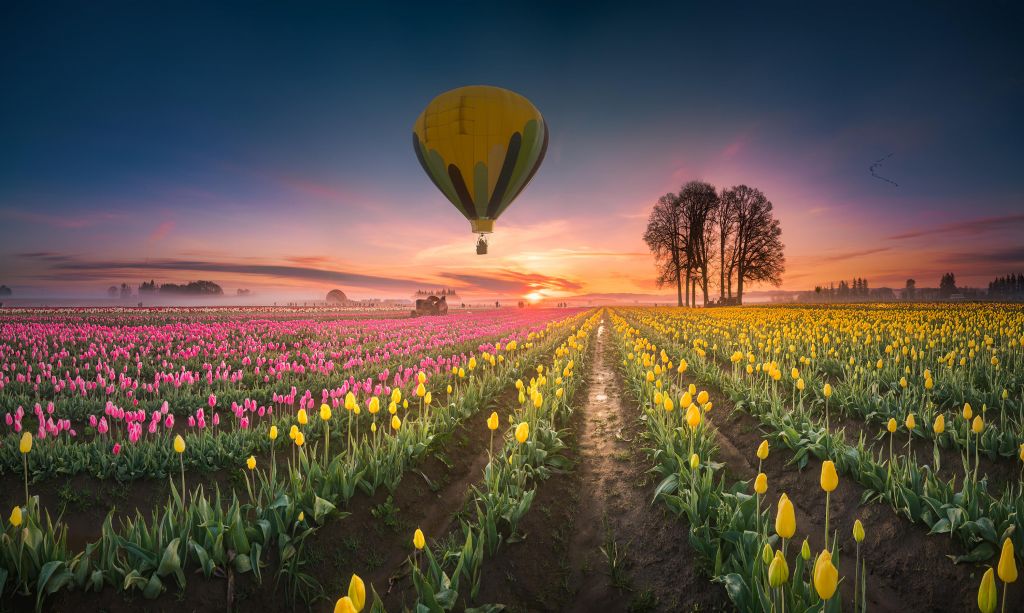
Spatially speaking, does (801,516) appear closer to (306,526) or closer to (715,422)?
(715,422)

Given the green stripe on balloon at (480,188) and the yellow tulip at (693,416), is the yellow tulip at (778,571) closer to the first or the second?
the yellow tulip at (693,416)

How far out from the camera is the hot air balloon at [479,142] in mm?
16453

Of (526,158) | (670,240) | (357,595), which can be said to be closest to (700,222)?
(670,240)

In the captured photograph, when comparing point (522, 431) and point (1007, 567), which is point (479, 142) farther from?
point (1007, 567)

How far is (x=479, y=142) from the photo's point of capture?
16.7 metres

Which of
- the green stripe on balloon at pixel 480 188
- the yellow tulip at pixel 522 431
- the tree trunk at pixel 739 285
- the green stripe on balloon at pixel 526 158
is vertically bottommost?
the yellow tulip at pixel 522 431

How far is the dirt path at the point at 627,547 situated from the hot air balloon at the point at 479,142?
1329 cm

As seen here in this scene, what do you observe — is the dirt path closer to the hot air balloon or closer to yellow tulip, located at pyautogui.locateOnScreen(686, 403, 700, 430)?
yellow tulip, located at pyautogui.locateOnScreen(686, 403, 700, 430)

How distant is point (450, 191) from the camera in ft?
61.7

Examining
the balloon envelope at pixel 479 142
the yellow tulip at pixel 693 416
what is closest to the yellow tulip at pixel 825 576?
the yellow tulip at pixel 693 416

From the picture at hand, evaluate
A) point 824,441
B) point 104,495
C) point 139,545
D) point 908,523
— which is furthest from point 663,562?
point 104,495

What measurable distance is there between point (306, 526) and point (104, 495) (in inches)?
132

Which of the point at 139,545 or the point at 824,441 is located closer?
the point at 139,545

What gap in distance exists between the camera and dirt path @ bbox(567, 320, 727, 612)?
11.6 feet
